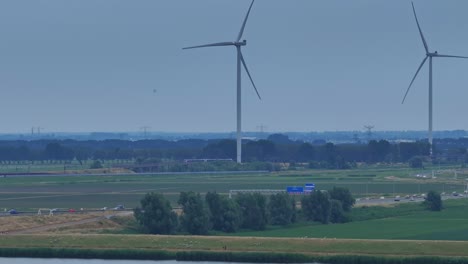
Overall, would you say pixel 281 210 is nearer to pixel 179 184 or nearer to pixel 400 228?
pixel 400 228

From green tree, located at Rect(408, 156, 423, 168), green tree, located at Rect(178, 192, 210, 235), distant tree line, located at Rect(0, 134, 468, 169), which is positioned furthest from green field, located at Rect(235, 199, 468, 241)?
distant tree line, located at Rect(0, 134, 468, 169)

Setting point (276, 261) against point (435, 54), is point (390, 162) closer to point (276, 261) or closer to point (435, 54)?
point (435, 54)

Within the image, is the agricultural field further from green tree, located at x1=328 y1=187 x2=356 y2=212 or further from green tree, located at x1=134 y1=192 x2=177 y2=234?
green tree, located at x1=134 y1=192 x2=177 y2=234

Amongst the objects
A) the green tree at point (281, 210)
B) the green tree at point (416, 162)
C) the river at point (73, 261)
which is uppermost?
the green tree at point (416, 162)

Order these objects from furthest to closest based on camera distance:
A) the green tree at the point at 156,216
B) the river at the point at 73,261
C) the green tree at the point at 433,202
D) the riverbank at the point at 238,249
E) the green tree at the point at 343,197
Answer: the green tree at the point at 433,202, the green tree at the point at 343,197, the green tree at the point at 156,216, the riverbank at the point at 238,249, the river at the point at 73,261

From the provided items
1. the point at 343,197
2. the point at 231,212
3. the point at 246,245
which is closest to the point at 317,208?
the point at 343,197

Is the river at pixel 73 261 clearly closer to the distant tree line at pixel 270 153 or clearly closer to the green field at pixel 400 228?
the green field at pixel 400 228

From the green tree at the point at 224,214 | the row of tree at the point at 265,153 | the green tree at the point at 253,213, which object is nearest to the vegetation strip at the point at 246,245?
the green tree at the point at 224,214

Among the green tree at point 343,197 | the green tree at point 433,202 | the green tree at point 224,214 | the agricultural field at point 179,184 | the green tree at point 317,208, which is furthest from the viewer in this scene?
the agricultural field at point 179,184

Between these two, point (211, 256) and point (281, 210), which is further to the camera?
point (281, 210)
